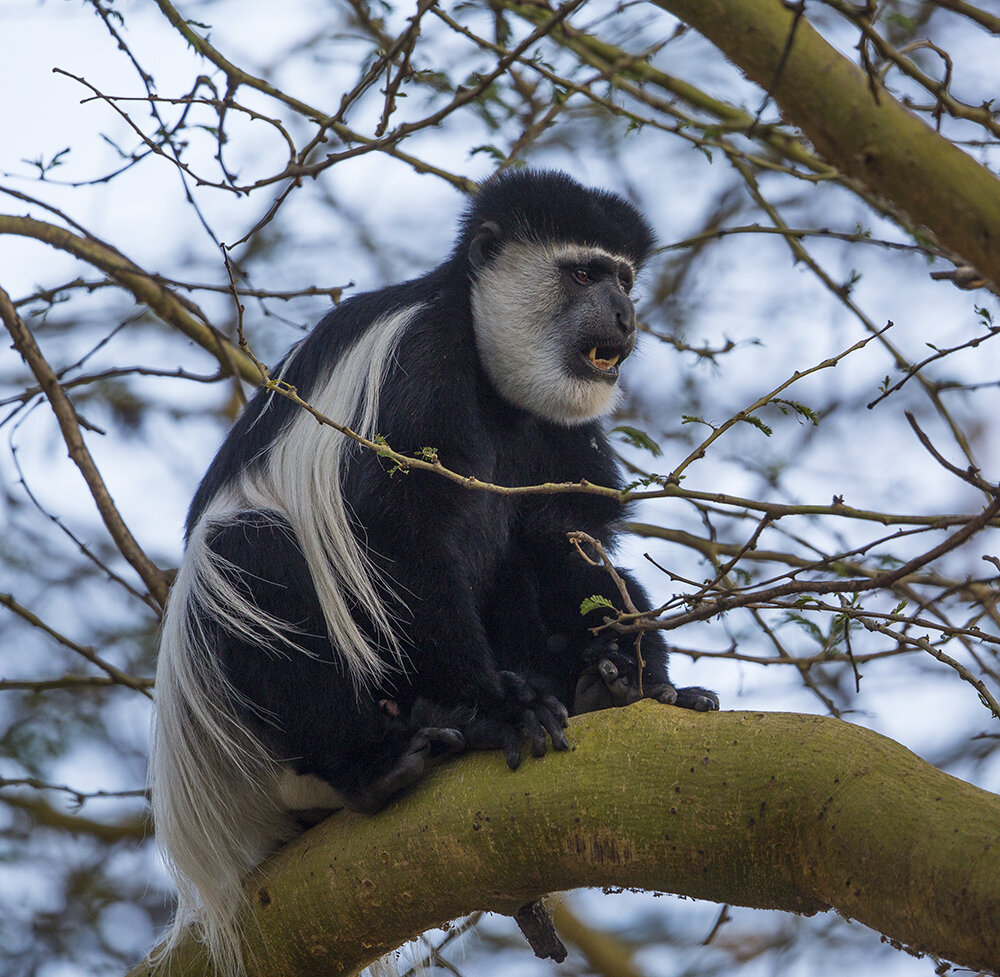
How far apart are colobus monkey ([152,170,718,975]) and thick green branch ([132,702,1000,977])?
3.1 inches

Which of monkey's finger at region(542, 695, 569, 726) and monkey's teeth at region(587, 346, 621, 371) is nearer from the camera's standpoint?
monkey's finger at region(542, 695, 569, 726)

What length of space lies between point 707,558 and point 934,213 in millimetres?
1891

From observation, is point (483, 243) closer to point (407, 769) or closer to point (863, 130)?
point (407, 769)

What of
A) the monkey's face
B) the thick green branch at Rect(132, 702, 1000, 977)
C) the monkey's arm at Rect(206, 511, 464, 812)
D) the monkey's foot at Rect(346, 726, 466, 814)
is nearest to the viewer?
the thick green branch at Rect(132, 702, 1000, 977)

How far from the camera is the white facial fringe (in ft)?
6.75

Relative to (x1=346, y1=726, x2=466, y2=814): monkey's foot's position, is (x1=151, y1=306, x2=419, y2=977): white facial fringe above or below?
above

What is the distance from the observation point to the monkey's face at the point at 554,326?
2607 millimetres

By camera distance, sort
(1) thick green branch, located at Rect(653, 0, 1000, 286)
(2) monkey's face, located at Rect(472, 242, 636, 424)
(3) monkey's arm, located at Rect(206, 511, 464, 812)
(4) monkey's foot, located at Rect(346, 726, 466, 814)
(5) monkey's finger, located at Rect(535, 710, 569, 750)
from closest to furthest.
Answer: (1) thick green branch, located at Rect(653, 0, 1000, 286) → (5) monkey's finger, located at Rect(535, 710, 569, 750) → (4) monkey's foot, located at Rect(346, 726, 466, 814) → (3) monkey's arm, located at Rect(206, 511, 464, 812) → (2) monkey's face, located at Rect(472, 242, 636, 424)

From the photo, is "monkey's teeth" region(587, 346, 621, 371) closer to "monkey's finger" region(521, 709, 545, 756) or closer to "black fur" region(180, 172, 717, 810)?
"black fur" region(180, 172, 717, 810)

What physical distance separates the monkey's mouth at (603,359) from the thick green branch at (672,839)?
3.65ft

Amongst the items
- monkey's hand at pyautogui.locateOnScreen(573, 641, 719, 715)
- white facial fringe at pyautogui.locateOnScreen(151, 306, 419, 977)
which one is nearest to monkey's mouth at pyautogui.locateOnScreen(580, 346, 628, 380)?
white facial fringe at pyautogui.locateOnScreen(151, 306, 419, 977)

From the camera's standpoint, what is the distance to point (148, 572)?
2.69m

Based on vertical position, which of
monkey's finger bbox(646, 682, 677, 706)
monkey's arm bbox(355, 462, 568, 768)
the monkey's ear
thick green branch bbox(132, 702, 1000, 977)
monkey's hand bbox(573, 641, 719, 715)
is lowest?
thick green branch bbox(132, 702, 1000, 977)

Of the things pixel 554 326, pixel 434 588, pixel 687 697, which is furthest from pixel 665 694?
pixel 554 326
